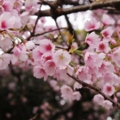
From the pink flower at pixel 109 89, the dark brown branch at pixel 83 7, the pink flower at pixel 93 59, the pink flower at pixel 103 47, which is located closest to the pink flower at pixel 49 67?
the pink flower at pixel 93 59

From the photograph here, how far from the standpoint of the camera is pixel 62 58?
50.0 inches

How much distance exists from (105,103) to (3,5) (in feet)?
2.96

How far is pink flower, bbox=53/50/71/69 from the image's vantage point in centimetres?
127

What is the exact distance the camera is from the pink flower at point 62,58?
1273 mm

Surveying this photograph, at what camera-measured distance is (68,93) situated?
1985mm

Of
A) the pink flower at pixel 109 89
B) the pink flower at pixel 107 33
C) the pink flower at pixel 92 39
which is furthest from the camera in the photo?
the pink flower at pixel 109 89

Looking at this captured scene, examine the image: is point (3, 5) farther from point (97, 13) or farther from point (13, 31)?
point (97, 13)

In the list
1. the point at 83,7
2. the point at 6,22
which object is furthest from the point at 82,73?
the point at 83,7

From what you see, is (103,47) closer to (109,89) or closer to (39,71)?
(39,71)

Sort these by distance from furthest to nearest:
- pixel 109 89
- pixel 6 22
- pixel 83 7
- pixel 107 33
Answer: pixel 83 7 → pixel 109 89 → pixel 107 33 → pixel 6 22

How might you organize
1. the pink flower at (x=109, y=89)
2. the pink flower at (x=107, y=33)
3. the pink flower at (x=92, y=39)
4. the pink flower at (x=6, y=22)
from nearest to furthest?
the pink flower at (x=6, y=22) < the pink flower at (x=92, y=39) < the pink flower at (x=107, y=33) < the pink flower at (x=109, y=89)

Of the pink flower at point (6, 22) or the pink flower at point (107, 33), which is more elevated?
the pink flower at point (6, 22)

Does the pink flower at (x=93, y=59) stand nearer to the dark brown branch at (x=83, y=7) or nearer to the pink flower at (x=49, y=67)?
the pink flower at (x=49, y=67)

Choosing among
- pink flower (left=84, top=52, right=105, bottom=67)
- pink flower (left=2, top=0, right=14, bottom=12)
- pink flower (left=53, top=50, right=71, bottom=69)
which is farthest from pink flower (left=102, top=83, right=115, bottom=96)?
pink flower (left=2, top=0, right=14, bottom=12)
